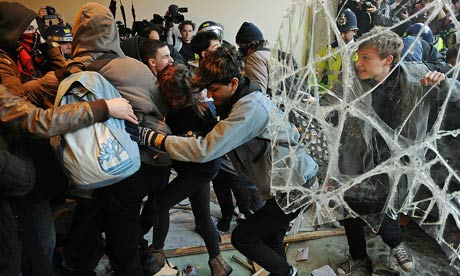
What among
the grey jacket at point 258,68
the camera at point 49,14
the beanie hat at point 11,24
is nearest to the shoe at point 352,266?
the grey jacket at point 258,68

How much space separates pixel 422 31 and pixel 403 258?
4.17 feet

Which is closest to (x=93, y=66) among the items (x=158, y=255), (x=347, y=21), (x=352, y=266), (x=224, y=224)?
(x=347, y=21)

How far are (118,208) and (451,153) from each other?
1258 mm

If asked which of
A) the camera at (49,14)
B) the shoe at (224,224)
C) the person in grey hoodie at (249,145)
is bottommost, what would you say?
the shoe at (224,224)

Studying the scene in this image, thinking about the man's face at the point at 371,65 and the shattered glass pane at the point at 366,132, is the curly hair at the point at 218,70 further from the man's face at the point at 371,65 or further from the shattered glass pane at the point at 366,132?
the man's face at the point at 371,65

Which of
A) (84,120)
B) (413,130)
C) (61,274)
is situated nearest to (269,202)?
(413,130)

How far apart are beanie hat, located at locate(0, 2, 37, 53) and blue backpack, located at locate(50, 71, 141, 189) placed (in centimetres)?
23

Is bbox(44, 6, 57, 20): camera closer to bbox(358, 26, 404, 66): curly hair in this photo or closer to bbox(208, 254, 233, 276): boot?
bbox(208, 254, 233, 276): boot

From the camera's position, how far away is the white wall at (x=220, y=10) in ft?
15.8

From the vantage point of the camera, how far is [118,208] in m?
1.55

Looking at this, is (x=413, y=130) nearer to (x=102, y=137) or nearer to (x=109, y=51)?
(x=102, y=137)

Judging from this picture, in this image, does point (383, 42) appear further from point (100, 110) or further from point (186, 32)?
point (186, 32)

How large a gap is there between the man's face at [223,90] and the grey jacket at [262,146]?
63 millimetres

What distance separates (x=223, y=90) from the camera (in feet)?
4.72
